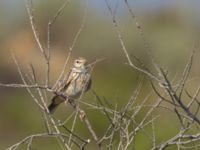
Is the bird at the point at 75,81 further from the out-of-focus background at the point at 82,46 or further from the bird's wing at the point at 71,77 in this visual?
the out-of-focus background at the point at 82,46

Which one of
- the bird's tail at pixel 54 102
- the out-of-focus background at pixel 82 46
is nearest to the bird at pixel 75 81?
the bird's tail at pixel 54 102

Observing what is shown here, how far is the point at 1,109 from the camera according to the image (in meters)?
24.2

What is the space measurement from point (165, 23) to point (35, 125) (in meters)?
10.4

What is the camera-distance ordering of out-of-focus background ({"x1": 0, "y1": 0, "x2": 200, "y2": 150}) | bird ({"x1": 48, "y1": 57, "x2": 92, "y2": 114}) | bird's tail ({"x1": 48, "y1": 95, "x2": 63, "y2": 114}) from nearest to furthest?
bird ({"x1": 48, "y1": 57, "x2": 92, "y2": 114})
bird's tail ({"x1": 48, "y1": 95, "x2": 63, "y2": 114})
out-of-focus background ({"x1": 0, "y1": 0, "x2": 200, "y2": 150})

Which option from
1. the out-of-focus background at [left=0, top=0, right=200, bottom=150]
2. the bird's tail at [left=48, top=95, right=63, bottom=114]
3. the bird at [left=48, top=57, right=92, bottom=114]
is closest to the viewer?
the bird at [left=48, top=57, right=92, bottom=114]

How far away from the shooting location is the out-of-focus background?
72.3ft

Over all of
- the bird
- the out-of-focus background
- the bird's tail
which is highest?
the bird

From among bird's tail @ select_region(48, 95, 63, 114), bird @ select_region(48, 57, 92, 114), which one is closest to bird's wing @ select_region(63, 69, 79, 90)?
bird @ select_region(48, 57, 92, 114)

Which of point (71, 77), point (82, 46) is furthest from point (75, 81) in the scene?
point (82, 46)

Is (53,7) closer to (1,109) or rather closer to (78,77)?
(1,109)

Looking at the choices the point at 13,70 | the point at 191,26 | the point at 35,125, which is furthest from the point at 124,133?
the point at 191,26

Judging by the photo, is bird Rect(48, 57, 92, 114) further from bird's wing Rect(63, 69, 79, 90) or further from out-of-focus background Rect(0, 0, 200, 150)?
out-of-focus background Rect(0, 0, 200, 150)

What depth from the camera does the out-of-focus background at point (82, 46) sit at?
2203 cm

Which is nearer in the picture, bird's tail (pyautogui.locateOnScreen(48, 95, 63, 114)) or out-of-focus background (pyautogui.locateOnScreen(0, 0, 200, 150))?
bird's tail (pyautogui.locateOnScreen(48, 95, 63, 114))
